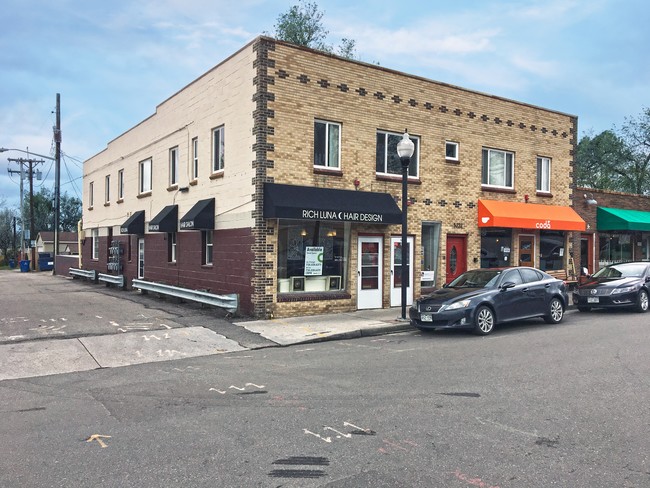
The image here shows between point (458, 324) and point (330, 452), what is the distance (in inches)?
274

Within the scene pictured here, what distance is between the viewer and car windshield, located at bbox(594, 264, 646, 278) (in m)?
15.3

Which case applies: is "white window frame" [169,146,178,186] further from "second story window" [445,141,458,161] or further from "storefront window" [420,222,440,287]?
"second story window" [445,141,458,161]

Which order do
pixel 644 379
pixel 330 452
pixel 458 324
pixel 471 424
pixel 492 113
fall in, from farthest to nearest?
1. pixel 492 113
2. pixel 458 324
3. pixel 644 379
4. pixel 471 424
5. pixel 330 452

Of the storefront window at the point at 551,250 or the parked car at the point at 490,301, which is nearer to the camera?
the parked car at the point at 490,301

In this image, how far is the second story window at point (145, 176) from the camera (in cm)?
2075

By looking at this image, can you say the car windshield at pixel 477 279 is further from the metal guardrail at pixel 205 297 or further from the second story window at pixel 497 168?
the second story window at pixel 497 168

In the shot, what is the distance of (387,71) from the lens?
15523mm

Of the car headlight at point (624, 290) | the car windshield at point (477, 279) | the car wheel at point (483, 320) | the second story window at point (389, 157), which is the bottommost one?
the car wheel at point (483, 320)

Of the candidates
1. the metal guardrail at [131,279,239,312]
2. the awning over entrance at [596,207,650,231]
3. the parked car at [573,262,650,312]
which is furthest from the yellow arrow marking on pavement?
the awning over entrance at [596,207,650,231]

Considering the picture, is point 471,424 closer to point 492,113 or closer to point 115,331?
point 115,331

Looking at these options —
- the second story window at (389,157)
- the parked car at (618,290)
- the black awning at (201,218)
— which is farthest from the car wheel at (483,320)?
the black awning at (201,218)

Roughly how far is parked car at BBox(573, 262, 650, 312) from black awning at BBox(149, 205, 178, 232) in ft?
40.5

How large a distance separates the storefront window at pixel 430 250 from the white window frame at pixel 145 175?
35.0ft

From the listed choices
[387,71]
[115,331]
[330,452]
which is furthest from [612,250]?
[330,452]
